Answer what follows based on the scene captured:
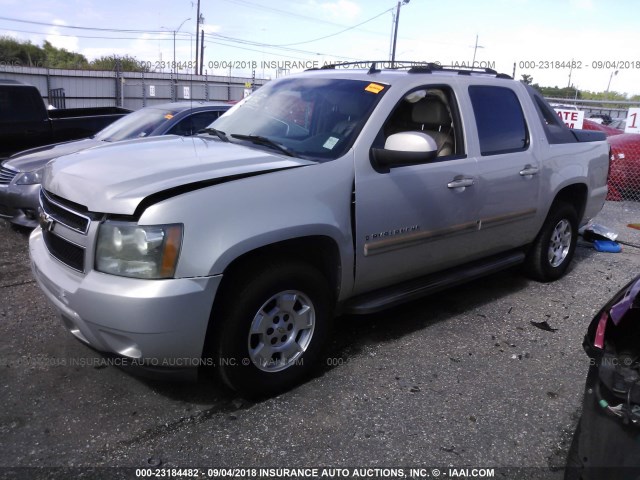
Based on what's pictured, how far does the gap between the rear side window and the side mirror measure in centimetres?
100

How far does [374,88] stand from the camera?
Answer: 3.77 metres

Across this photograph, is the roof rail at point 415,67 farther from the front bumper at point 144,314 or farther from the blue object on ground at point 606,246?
the blue object on ground at point 606,246

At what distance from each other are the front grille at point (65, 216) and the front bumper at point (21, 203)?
3072 millimetres

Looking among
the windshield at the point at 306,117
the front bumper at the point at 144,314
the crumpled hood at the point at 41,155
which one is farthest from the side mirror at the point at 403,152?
the crumpled hood at the point at 41,155

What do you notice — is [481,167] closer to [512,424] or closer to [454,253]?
[454,253]

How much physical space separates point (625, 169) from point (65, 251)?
10.5 meters

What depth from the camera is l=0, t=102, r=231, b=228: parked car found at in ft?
20.1

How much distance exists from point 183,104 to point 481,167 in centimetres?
471

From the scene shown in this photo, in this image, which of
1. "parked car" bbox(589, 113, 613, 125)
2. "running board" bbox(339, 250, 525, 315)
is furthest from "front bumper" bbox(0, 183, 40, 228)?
"parked car" bbox(589, 113, 613, 125)

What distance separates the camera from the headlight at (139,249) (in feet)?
8.62

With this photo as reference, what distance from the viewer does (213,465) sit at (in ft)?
8.71

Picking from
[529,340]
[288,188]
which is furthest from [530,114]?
[288,188]

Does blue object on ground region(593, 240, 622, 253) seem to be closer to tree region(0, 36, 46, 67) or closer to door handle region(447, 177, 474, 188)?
door handle region(447, 177, 474, 188)

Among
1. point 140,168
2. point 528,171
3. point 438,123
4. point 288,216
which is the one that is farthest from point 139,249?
point 528,171
